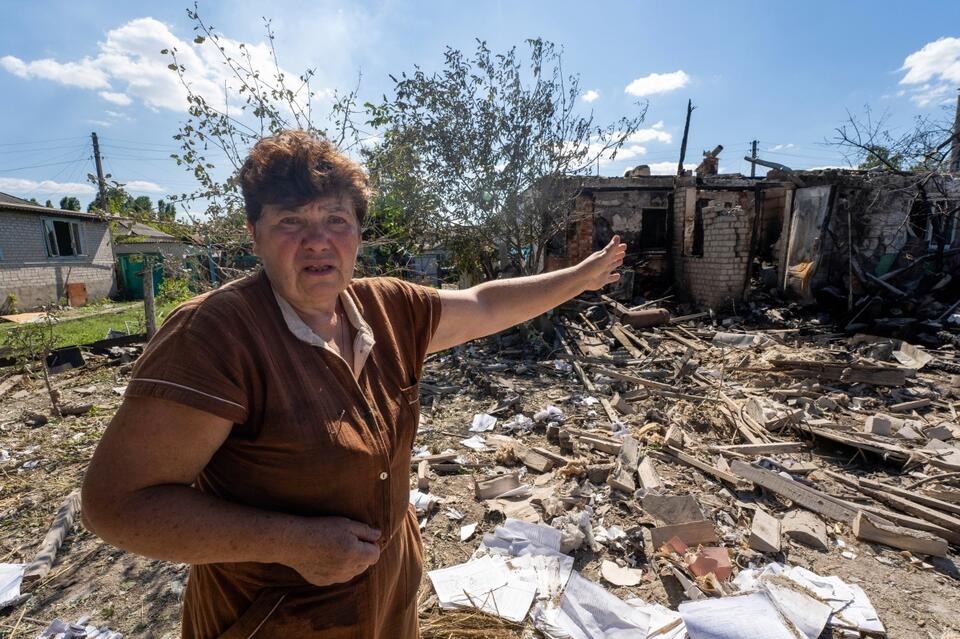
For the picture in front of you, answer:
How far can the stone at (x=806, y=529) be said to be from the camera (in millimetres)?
3590

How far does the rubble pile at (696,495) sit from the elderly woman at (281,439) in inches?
72.7

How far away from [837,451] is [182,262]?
26.0 feet

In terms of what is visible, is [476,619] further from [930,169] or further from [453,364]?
[930,169]

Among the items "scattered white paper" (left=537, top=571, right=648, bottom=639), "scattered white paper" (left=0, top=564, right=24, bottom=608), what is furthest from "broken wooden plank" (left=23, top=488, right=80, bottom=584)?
"scattered white paper" (left=537, top=571, right=648, bottom=639)

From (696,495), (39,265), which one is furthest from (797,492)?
→ (39,265)

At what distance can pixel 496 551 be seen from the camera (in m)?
3.51

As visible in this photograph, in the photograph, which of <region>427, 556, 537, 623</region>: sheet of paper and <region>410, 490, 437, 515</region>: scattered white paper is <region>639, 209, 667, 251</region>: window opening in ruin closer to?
<region>410, 490, 437, 515</region>: scattered white paper

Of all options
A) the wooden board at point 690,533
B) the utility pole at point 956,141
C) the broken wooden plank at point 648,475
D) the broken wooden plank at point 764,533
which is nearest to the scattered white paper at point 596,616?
the wooden board at point 690,533

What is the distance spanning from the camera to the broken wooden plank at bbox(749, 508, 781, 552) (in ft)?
11.3

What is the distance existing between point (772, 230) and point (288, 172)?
57.2 ft

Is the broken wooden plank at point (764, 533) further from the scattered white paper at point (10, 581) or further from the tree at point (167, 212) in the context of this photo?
the tree at point (167, 212)

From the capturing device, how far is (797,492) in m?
4.11

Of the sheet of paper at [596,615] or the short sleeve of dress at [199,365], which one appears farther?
the sheet of paper at [596,615]

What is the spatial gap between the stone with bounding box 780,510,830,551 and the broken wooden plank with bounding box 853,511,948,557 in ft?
0.80
